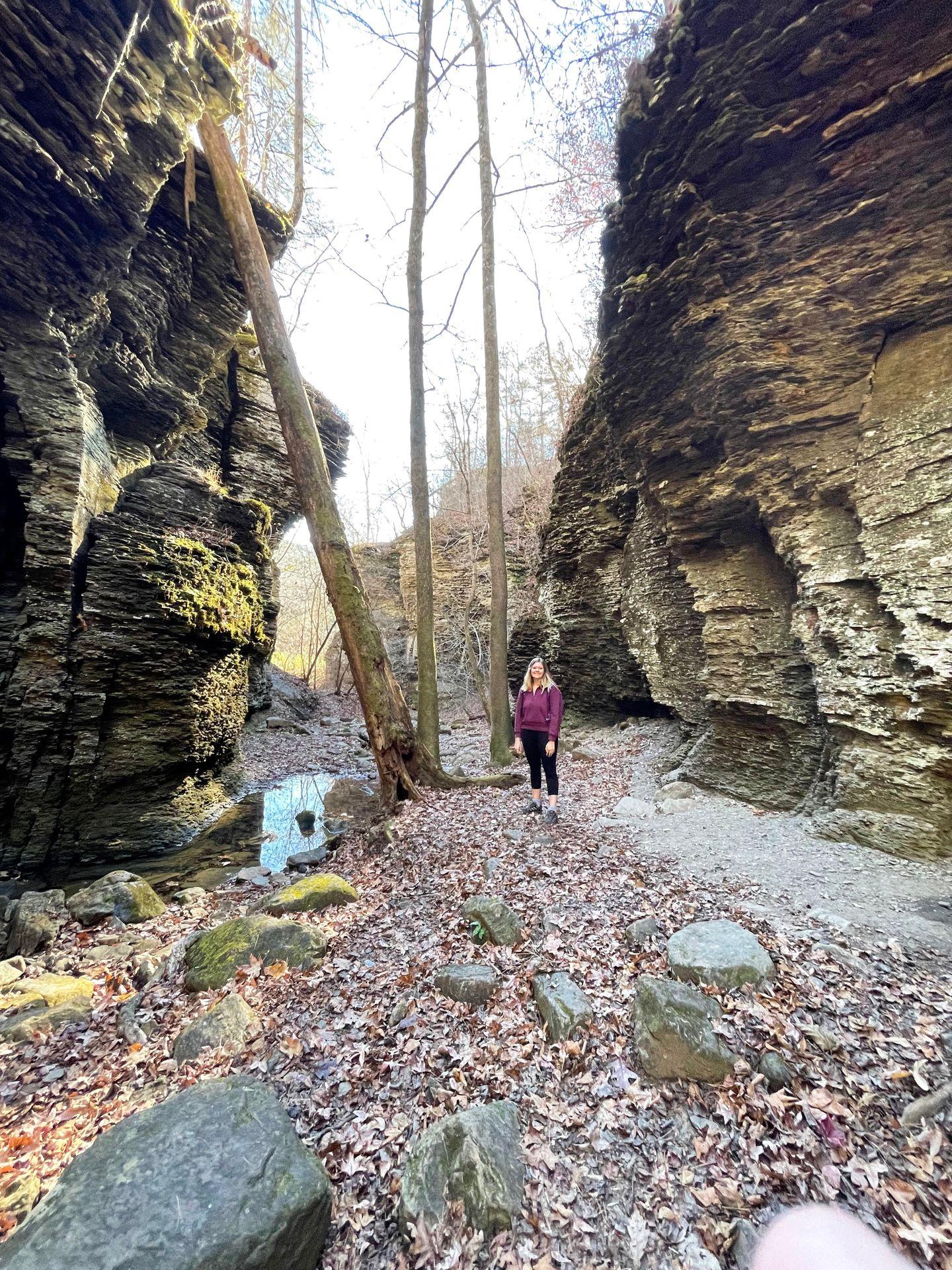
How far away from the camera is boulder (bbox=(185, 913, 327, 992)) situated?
407cm

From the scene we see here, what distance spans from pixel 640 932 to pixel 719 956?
2.15ft

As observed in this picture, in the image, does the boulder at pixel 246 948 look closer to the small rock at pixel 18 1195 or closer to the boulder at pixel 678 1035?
the small rock at pixel 18 1195

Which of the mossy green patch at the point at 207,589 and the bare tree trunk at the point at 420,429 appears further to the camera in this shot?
the bare tree trunk at the point at 420,429

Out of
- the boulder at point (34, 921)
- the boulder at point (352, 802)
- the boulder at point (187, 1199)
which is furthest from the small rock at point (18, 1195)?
the boulder at point (352, 802)

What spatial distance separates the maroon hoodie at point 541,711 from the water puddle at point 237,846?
392 centimetres

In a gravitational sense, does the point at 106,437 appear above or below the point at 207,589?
above

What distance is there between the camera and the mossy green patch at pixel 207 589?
866 centimetres

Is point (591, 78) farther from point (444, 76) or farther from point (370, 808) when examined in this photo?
point (370, 808)

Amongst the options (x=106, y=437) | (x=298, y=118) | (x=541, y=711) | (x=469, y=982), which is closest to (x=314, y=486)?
(x=106, y=437)

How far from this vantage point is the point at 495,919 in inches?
169

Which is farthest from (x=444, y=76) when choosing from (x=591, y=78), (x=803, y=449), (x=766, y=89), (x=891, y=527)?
(x=891, y=527)

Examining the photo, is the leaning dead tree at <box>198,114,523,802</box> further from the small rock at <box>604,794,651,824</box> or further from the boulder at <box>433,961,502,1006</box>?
the boulder at <box>433,961,502,1006</box>

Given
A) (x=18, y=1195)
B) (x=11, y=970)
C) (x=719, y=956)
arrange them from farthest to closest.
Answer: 1. (x=11, y=970)
2. (x=719, y=956)
3. (x=18, y=1195)

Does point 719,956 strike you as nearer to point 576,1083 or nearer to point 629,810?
point 576,1083
